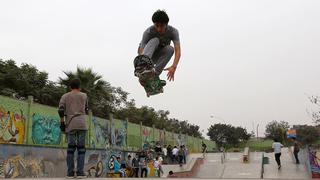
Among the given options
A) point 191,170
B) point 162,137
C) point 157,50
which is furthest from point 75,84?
point 162,137

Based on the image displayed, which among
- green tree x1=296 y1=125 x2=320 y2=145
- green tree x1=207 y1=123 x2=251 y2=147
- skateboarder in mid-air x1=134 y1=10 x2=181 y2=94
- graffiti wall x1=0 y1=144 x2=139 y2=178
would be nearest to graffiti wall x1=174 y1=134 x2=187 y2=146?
graffiti wall x1=0 y1=144 x2=139 y2=178

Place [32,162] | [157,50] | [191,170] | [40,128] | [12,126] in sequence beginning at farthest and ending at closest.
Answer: [191,170] → [40,128] → [32,162] → [12,126] → [157,50]

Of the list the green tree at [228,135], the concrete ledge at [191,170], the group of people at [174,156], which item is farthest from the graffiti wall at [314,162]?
the green tree at [228,135]

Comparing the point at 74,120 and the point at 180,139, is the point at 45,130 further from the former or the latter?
the point at 180,139

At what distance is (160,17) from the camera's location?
22.8 ft

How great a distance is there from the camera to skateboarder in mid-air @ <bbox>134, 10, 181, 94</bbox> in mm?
7004

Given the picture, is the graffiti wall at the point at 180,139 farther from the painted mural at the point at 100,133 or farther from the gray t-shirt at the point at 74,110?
the gray t-shirt at the point at 74,110

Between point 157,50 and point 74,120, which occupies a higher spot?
point 157,50

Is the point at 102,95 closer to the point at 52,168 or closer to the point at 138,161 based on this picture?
the point at 138,161

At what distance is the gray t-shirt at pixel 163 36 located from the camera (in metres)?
7.23

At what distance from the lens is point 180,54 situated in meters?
7.45

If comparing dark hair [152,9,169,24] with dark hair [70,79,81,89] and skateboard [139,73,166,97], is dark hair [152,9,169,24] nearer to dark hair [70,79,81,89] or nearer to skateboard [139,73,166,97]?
skateboard [139,73,166,97]

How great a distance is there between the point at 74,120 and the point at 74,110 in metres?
0.16

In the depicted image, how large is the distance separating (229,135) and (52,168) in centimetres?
8536
